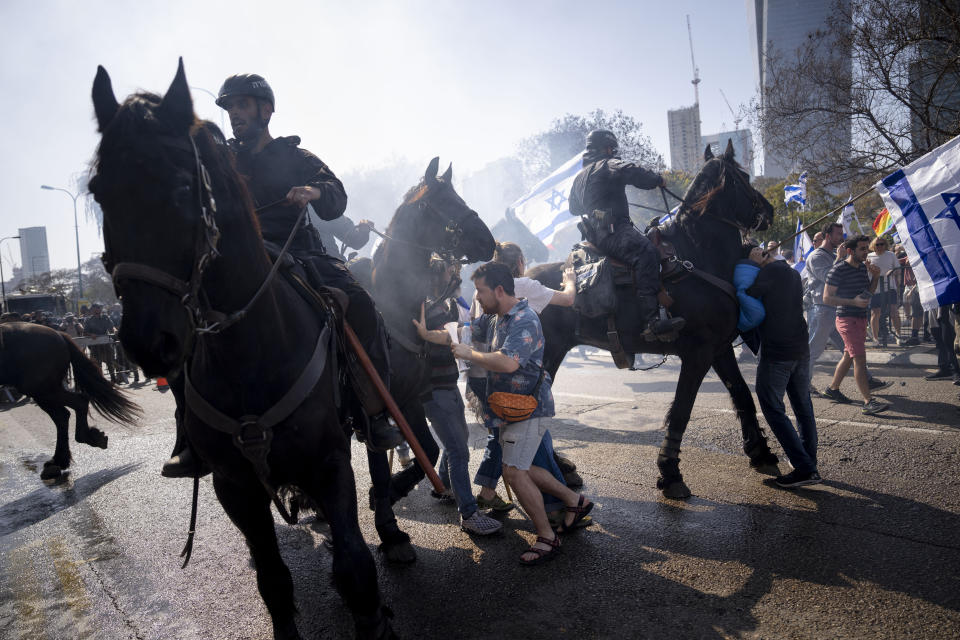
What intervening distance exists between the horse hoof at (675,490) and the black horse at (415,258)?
200 centimetres

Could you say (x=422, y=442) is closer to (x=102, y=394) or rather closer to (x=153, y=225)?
(x=153, y=225)

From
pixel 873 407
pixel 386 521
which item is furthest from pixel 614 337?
pixel 873 407

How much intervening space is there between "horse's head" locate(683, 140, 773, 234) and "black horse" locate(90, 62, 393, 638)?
4.17m

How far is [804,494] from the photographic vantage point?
4.69 meters

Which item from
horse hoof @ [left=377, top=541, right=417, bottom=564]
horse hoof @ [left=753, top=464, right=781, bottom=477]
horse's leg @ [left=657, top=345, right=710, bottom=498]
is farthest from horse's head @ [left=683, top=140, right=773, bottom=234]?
horse hoof @ [left=377, top=541, right=417, bottom=564]

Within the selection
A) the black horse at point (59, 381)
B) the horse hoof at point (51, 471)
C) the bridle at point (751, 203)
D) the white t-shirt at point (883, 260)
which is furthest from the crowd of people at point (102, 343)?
the white t-shirt at point (883, 260)

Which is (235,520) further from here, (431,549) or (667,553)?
(667,553)

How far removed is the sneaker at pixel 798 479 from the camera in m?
4.76

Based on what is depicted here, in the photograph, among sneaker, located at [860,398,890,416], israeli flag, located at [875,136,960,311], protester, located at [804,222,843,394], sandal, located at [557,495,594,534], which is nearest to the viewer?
sandal, located at [557,495,594,534]

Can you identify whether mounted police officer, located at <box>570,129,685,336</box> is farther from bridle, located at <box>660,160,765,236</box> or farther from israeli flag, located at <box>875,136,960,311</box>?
israeli flag, located at <box>875,136,960,311</box>

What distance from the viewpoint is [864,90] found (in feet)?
41.2

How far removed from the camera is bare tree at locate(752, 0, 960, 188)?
10.9m

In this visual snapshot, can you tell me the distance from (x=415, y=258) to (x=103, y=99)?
2.53m

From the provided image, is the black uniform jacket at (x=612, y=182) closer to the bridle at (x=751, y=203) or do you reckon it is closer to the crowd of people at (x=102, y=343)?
the bridle at (x=751, y=203)
